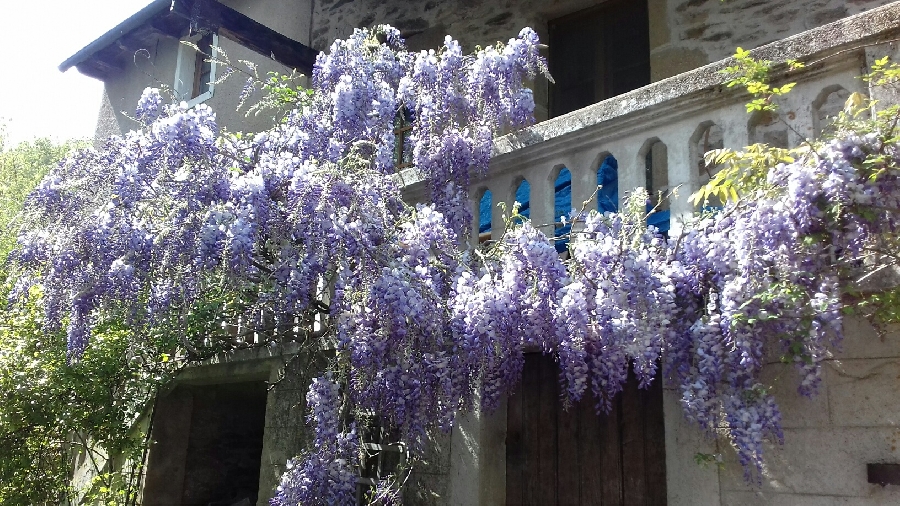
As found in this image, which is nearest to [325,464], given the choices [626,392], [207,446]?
[626,392]

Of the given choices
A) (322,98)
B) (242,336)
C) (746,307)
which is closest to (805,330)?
(746,307)

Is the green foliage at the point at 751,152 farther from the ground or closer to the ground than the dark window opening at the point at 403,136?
closer to the ground

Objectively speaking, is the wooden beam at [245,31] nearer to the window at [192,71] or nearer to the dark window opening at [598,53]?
the window at [192,71]

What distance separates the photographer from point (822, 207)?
8.55 feet

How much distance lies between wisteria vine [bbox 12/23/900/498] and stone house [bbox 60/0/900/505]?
20 cm

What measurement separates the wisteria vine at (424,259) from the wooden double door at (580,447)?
19 cm

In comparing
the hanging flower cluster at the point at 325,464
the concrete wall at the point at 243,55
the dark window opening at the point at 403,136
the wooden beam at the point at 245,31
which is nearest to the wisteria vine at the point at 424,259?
the hanging flower cluster at the point at 325,464

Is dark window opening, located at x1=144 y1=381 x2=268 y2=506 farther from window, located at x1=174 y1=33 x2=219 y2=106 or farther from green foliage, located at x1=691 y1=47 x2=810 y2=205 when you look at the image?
green foliage, located at x1=691 y1=47 x2=810 y2=205

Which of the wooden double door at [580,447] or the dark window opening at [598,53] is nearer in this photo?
the wooden double door at [580,447]

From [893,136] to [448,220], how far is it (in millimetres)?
2066

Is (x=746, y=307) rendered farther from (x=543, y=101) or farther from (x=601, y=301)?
(x=543, y=101)

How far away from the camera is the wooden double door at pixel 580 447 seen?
3648mm

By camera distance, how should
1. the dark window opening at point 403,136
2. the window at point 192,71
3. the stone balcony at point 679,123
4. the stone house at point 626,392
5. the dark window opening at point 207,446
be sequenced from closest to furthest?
the stone house at point 626,392, the stone balcony at point 679,123, the dark window opening at point 403,136, the dark window opening at point 207,446, the window at point 192,71

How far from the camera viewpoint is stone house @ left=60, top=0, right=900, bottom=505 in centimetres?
287
